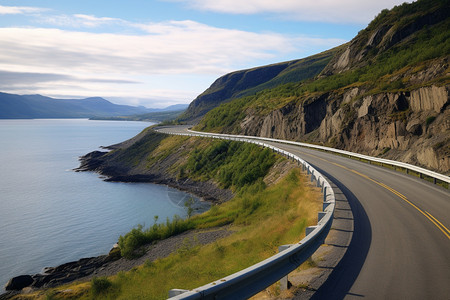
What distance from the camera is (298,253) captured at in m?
7.04

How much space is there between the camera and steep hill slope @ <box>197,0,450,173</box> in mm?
27750

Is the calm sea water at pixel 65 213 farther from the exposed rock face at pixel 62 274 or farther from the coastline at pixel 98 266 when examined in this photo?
the coastline at pixel 98 266

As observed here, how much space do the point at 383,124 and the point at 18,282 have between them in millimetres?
32547

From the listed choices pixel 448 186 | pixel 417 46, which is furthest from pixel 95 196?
pixel 417 46

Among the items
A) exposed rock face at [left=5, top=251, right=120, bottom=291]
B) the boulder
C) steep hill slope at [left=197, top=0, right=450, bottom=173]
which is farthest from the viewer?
steep hill slope at [left=197, top=0, right=450, bottom=173]

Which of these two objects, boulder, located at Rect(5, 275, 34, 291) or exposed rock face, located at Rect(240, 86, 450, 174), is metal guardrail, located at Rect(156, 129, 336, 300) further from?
boulder, located at Rect(5, 275, 34, 291)

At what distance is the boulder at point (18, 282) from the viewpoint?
65.8 feet

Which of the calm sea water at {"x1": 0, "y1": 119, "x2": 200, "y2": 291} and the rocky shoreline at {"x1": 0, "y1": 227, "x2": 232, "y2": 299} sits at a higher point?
the rocky shoreline at {"x1": 0, "y1": 227, "x2": 232, "y2": 299}

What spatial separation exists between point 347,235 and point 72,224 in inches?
1187

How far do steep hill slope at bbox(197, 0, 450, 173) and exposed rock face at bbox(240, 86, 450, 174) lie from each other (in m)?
0.08

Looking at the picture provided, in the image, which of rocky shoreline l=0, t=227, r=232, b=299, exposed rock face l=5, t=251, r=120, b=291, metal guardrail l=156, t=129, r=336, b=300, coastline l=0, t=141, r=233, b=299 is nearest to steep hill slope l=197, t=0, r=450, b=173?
rocky shoreline l=0, t=227, r=232, b=299

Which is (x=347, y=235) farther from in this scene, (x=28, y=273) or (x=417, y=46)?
(x=417, y=46)

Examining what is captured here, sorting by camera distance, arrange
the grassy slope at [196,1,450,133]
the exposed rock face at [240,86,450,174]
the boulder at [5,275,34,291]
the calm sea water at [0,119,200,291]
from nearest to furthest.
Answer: the boulder at [5,275,34,291] < the exposed rock face at [240,86,450,174] < the calm sea water at [0,119,200,291] < the grassy slope at [196,1,450,133]

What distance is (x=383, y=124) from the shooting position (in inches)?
1302
